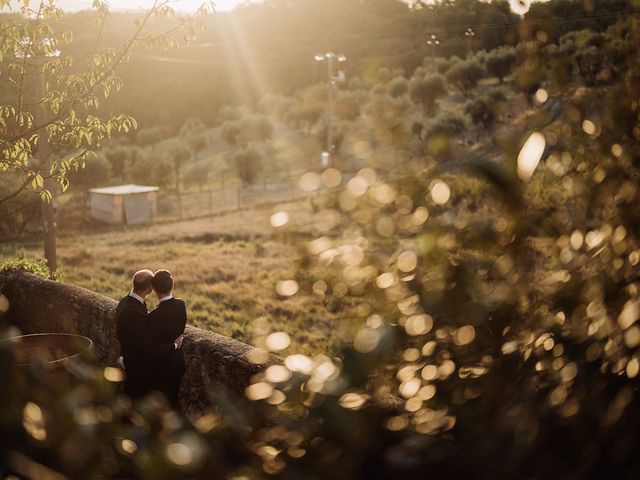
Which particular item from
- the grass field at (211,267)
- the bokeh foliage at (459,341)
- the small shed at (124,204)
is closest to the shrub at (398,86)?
the grass field at (211,267)

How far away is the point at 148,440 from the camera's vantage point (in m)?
1.43

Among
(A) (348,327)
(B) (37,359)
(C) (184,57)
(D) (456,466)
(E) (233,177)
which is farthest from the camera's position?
(C) (184,57)

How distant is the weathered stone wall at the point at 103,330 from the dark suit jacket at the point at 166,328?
0.41m

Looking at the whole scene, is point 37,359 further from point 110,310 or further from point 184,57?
point 184,57

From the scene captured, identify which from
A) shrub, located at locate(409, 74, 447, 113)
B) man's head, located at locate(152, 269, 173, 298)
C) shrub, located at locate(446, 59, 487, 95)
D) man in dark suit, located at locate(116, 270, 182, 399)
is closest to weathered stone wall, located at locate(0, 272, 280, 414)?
man in dark suit, located at locate(116, 270, 182, 399)

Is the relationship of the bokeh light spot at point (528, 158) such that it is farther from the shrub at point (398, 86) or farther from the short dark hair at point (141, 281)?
the shrub at point (398, 86)

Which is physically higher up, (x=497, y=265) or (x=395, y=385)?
(x=497, y=265)

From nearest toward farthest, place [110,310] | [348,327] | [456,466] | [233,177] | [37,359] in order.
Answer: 1. [456,466]
2. [37,359]
3. [348,327]
4. [110,310]
5. [233,177]

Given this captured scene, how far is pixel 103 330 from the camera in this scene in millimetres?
7781

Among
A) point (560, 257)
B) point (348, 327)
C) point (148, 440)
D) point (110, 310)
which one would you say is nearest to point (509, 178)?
point (560, 257)

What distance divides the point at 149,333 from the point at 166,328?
160 mm

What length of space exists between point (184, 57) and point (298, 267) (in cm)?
12040

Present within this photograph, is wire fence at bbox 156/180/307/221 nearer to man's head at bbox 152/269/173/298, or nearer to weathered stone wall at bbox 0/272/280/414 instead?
weathered stone wall at bbox 0/272/280/414

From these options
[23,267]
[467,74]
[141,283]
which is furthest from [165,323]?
[467,74]
